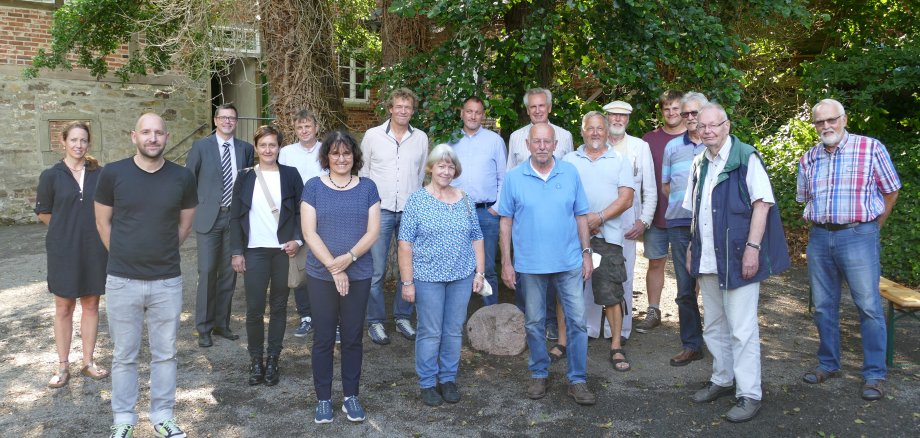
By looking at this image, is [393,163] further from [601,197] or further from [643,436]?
[643,436]

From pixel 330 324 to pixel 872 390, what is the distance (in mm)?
3527

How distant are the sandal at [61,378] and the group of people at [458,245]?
16mm

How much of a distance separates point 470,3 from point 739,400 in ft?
12.0

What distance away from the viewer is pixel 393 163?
20.3 feet

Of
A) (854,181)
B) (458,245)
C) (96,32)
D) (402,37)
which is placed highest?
(96,32)

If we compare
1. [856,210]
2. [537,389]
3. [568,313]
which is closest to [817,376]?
[856,210]

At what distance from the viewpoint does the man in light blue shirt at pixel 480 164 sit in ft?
20.5

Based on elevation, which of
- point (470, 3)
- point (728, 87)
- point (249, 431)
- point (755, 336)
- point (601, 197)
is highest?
point (470, 3)

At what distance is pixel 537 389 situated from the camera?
195 inches

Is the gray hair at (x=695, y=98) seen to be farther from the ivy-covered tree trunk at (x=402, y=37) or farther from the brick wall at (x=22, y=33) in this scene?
the brick wall at (x=22, y=33)

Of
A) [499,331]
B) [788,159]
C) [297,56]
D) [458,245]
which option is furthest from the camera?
[788,159]

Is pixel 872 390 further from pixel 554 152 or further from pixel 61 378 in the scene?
pixel 61 378

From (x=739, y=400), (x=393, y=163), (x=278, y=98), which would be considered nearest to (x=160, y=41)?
(x=278, y=98)

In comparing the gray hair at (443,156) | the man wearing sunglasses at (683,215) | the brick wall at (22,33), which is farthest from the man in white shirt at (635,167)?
the brick wall at (22,33)
